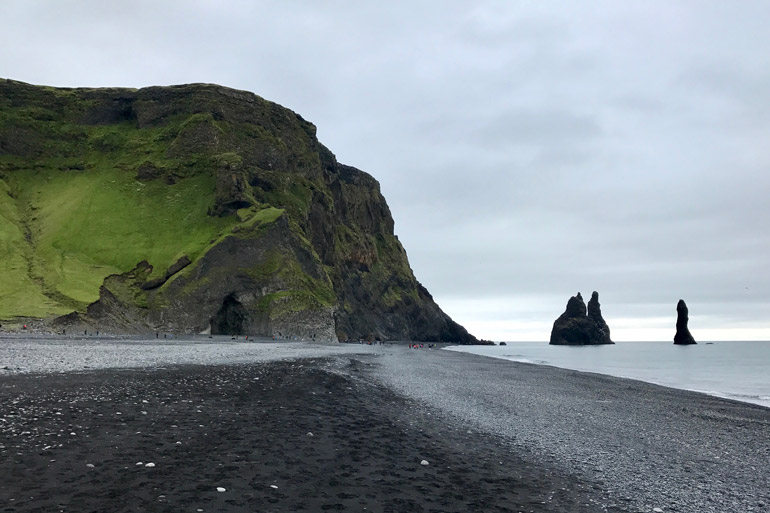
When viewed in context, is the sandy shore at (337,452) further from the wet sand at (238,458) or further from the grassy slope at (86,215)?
the grassy slope at (86,215)

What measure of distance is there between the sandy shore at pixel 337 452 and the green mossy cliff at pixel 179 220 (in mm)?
74083

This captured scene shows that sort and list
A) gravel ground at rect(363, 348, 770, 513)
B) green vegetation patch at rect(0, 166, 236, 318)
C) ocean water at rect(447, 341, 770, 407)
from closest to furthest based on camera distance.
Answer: gravel ground at rect(363, 348, 770, 513) → ocean water at rect(447, 341, 770, 407) → green vegetation patch at rect(0, 166, 236, 318)

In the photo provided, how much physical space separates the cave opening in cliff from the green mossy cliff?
29 centimetres

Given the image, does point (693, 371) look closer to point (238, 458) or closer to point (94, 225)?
point (238, 458)

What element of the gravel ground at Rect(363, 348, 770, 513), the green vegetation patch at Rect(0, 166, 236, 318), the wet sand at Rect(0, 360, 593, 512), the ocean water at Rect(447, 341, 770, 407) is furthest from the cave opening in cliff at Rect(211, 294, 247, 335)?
the wet sand at Rect(0, 360, 593, 512)

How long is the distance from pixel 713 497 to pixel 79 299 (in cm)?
9490

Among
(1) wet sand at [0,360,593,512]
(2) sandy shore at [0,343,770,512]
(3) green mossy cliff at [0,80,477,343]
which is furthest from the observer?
(3) green mossy cliff at [0,80,477,343]

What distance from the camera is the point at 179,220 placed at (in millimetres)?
117125

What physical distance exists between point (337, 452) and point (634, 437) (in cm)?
1128

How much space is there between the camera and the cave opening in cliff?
103m

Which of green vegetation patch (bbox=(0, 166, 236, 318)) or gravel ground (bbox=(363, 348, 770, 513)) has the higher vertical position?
green vegetation patch (bbox=(0, 166, 236, 318))

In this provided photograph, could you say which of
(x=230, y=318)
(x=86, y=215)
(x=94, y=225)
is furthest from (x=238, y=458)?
(x=86, y=215)

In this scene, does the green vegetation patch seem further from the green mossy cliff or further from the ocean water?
the ocean water

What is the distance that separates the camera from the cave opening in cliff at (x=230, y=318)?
337 ft
